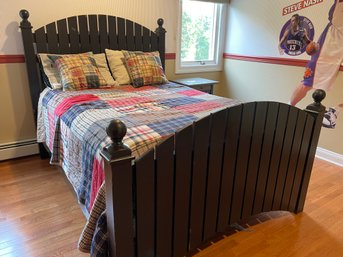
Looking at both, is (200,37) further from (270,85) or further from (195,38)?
(270,85)

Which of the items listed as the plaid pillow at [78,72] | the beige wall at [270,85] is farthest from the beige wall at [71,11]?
the beige wall at [270,85]

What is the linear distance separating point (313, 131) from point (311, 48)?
4.74 feet

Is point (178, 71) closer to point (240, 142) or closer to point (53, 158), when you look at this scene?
point (53, 158)

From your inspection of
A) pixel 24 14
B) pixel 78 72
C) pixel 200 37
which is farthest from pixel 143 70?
pixel 200 37

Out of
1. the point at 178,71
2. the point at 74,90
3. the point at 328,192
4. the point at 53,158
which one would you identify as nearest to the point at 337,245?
the point at 328,192

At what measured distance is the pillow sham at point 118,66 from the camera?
8.86ft

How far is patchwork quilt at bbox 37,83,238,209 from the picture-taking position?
4.58ft

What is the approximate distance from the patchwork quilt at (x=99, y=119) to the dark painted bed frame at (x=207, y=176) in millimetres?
213

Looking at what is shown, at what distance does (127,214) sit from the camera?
1.08 metres

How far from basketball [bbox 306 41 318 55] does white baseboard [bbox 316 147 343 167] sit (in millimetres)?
1051

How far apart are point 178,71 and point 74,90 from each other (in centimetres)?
165

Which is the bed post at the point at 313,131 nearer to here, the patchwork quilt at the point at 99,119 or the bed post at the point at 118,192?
the patchwork quilt at the point at 99,119

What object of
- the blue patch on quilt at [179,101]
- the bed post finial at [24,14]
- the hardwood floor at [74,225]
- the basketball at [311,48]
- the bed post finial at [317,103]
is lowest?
the hardwood floor at [74,225]

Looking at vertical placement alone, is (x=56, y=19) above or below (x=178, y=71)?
above
